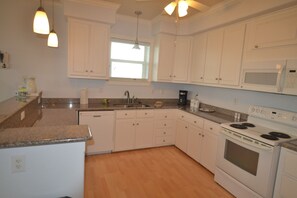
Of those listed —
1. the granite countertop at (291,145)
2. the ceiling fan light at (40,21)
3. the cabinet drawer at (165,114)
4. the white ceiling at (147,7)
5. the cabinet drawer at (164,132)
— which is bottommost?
the cabinet drawer at (164,132)

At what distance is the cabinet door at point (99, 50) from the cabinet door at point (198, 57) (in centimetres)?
178

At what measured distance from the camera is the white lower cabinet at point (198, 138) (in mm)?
2879

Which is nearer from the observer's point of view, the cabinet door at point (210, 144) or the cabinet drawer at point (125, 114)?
the cabinet door at point (210, 144)

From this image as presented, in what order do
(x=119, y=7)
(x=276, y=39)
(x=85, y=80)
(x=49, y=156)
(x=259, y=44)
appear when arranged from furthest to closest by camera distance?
1. (x=85, y=80)
2. (x=119, y=7)
3. (x=259, y=44)
4. (x=276, y=39)
5. (x=49, y=156)

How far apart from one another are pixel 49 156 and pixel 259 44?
9.03 ft

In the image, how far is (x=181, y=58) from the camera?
392 centimetres

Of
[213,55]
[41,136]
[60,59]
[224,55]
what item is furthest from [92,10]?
[41,136]

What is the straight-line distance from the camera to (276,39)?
7.31ft

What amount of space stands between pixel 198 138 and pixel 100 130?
180 centimetres

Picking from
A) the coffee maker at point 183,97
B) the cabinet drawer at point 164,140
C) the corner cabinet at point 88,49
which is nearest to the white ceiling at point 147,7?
the corner cabinet at point 88,49

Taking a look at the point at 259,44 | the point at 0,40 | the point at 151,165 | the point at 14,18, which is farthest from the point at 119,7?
the point at 151,165

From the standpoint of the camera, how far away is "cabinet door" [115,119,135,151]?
11.3ft

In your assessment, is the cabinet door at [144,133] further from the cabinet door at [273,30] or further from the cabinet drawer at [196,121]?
the cabinet door at [273,30]

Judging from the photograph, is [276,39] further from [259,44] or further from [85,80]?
[85,80]
